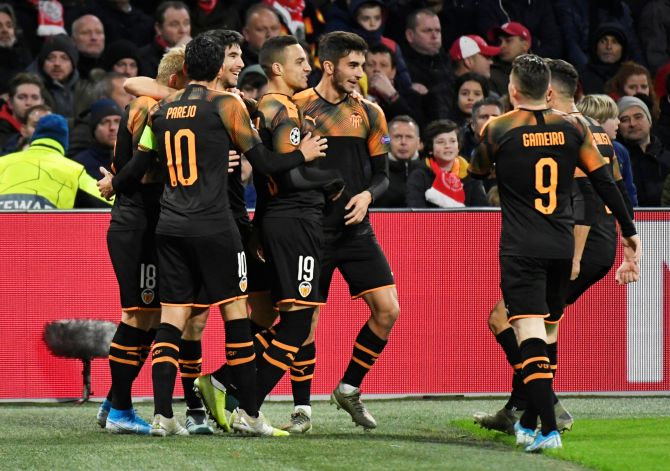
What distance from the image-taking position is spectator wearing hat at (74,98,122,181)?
493 inches

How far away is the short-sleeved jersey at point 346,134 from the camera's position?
28.9ft

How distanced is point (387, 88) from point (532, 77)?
21.4 feet

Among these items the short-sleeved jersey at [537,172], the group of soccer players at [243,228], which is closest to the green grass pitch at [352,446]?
the group of soccer players at [243,228]

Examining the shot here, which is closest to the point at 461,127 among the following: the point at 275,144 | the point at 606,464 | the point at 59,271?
the point at 59,271

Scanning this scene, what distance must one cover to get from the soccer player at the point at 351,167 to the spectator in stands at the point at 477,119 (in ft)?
15.1

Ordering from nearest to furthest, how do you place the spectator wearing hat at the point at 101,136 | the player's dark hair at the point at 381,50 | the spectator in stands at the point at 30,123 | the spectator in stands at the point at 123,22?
the spectator wearing hat at the point at 101,136
the spectator in stands at the point at 30,123
the player's dark hair at the point at 381,50
the spectator in stands at the point at 123,22

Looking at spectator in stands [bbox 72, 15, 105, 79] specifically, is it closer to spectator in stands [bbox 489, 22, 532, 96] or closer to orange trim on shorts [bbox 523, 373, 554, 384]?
spectator in stands [bbox 489, 22, 532, 96]

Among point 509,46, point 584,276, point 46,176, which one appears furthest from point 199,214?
point 509,46

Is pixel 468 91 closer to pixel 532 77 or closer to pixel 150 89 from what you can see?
pixel 150 89

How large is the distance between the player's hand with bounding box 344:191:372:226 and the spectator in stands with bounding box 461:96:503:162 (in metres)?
4.74

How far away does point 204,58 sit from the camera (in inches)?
322

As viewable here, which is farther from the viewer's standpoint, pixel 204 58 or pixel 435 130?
pixel 435 130

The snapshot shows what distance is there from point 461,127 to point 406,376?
4.25 m

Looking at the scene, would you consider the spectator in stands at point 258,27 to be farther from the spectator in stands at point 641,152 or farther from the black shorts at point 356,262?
the black shorts at point 356,262
